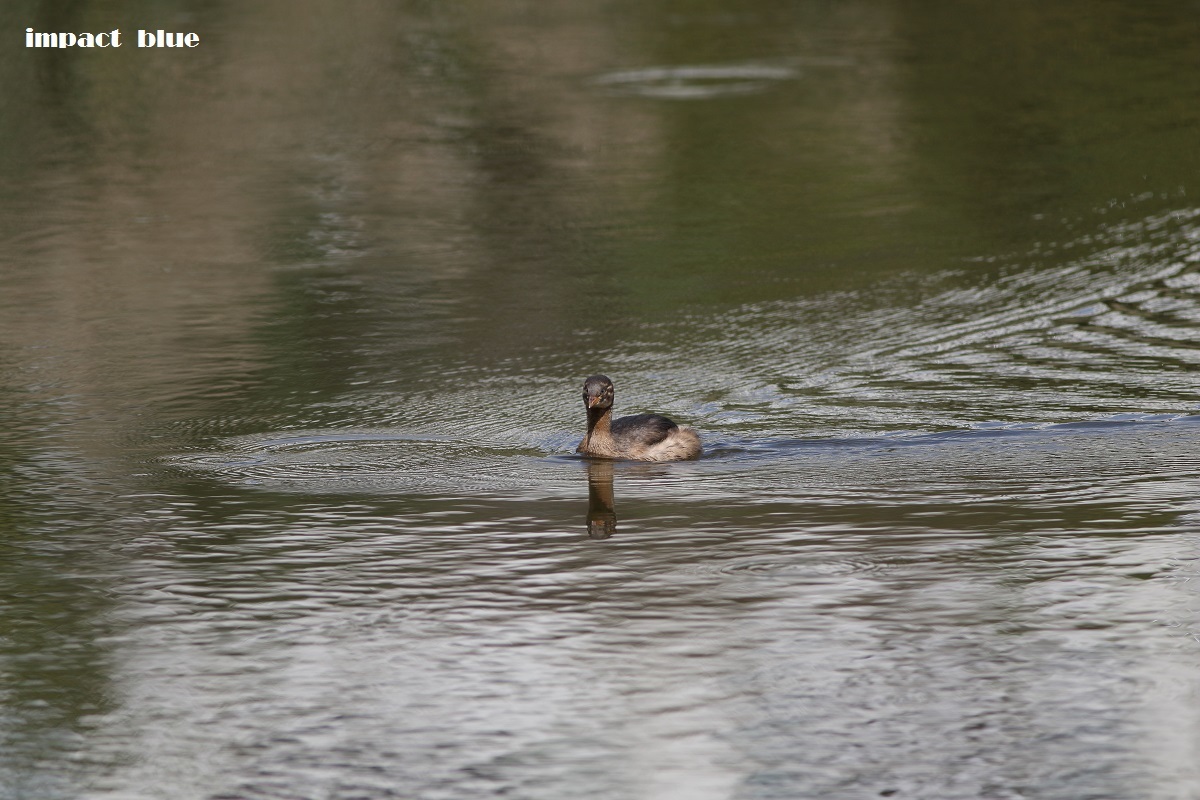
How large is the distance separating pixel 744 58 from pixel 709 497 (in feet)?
61.7

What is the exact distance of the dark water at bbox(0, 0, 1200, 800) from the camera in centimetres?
665

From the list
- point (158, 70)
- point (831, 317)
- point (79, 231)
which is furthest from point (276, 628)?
point (158, 70)

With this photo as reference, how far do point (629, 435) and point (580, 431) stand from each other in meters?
0.93

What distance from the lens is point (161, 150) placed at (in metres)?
22.4

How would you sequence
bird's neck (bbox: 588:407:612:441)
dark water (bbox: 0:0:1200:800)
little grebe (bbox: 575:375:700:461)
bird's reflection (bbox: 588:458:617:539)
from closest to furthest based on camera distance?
dark water (bbox: 0:0:1200:800), bird's reflection (bbox: 588:458:617:539), little grebe (bbox: 575:375:700:461), bird's neck (bbox: 588:407:612:441)

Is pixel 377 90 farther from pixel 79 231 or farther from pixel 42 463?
pixel 42 463

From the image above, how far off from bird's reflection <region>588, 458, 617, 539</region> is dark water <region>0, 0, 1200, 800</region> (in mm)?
45

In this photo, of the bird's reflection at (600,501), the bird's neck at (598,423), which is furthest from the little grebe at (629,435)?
the bird's reflection at (600,501)

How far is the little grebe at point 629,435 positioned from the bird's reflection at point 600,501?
108 millimetres

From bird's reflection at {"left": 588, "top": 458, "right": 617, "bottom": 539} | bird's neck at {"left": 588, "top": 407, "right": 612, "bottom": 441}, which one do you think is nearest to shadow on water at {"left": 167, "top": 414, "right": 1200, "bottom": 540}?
bird's reflection at {"left": 588, "top": 458, "right": 617, "bottom": 539}

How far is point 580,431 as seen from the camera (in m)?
11.7

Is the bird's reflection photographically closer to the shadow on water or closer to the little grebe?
the shadow on water

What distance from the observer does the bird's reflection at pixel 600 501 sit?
30.3 feet

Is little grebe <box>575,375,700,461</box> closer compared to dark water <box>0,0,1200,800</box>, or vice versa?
dark water <box>0,0,1200,800</box>
